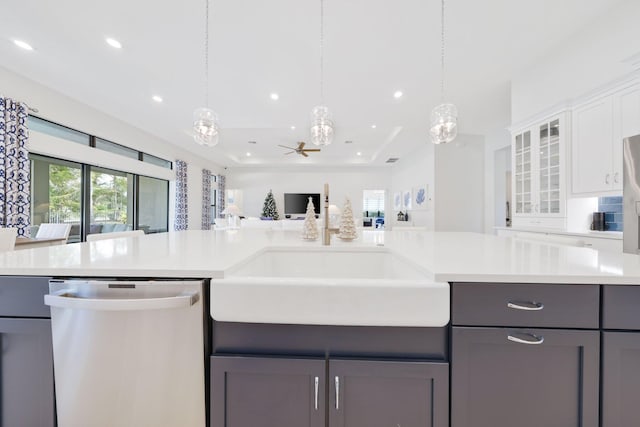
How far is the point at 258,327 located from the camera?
865 mm

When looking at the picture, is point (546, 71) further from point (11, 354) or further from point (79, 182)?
point (79, 182)

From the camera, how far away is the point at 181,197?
6938 mm

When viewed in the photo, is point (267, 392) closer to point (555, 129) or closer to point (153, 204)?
point (555, 129)

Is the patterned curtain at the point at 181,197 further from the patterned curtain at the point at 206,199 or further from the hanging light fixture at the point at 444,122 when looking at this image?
the hanging light fixture at the point at 444,122

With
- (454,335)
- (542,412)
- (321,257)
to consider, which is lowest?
(542,412)

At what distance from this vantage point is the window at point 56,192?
3.78 meters

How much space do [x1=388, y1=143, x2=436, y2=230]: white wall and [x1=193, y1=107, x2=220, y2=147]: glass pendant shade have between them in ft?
15.6

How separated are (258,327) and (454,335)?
23.8 inches

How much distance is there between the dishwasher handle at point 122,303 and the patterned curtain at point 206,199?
7654 millimetres

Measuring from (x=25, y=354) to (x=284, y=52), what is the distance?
3.12 meters

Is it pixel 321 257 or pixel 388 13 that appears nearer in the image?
pixel 321 257

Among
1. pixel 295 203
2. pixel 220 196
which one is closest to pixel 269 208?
pixel 295 203

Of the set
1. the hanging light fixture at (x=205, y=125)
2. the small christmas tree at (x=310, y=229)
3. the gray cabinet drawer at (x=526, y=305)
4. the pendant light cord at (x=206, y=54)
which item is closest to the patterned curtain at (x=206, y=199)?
the pendant light cord at (x=206, y=54)

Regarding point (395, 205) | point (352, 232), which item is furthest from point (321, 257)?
point (395, 205)
